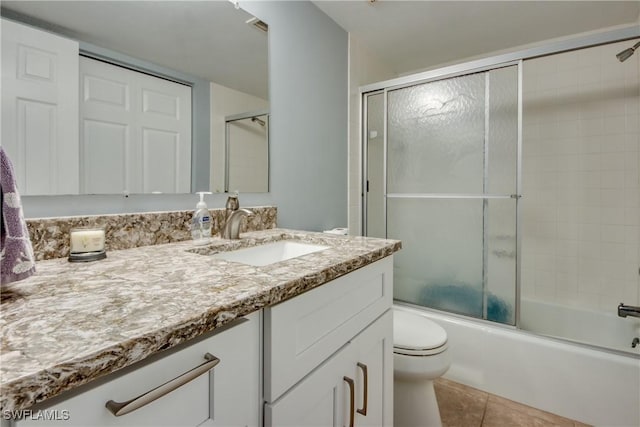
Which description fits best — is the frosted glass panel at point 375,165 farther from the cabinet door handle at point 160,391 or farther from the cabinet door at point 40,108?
the cabinet door handle at point 160,391

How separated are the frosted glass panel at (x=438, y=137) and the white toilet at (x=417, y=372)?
94 centimetres

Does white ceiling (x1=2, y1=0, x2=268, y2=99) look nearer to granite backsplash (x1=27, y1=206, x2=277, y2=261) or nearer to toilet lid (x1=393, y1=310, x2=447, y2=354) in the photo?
granite backsplash (x1=27, y1=206, x2=277, y2=261)

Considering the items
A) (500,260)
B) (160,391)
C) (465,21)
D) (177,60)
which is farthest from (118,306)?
(465,21)

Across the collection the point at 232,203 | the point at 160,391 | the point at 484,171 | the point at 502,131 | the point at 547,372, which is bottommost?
the point at 547,372

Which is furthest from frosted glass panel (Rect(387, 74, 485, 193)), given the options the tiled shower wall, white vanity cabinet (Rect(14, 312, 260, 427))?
white vanity cabinet (Rect(14, 312, 260, 427))

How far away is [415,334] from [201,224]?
1.00m

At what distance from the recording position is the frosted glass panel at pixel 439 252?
1846 mm

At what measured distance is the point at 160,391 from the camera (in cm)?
40

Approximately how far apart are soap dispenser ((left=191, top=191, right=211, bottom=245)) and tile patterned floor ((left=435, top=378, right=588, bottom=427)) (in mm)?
1372

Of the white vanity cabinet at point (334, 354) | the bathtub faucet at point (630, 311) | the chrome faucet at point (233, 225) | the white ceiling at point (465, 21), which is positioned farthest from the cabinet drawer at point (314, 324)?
the white ceiling at point (465, 21)

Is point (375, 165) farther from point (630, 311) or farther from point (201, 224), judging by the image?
point (630, 311)

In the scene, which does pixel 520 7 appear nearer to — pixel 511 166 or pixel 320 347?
pixel 511 166

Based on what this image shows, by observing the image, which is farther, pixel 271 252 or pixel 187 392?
pixel 271 252

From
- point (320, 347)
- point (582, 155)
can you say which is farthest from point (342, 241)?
point (582, 155)
